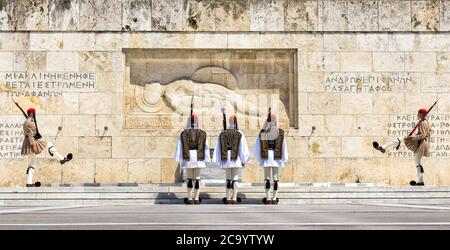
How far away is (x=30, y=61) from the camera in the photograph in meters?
20.6

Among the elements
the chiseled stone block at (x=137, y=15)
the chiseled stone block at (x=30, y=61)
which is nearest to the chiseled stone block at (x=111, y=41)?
the chiseled stone block at (x=137, y=15)

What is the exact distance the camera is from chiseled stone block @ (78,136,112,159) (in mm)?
20375

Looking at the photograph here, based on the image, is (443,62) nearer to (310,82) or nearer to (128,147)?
(310,82)

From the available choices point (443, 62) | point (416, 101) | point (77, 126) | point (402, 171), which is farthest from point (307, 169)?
point (77, 126)

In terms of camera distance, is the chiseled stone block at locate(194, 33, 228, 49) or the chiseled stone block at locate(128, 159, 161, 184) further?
the chiseled stone block at locate(194, 33, 228, 49)

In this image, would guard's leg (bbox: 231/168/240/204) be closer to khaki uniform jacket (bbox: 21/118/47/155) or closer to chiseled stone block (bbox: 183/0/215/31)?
khaki uniform jacket (bbox: 21/118/47/155)

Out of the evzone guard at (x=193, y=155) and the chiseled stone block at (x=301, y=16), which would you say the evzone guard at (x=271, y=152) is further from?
the chiseled stone block at (x=301, y=16)

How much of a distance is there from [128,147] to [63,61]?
261 cm

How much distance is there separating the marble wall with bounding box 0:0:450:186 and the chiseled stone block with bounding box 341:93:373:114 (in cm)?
2

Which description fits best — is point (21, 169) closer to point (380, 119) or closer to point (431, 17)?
point (380, 119)

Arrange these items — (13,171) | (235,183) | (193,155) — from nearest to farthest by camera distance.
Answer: (235,183) → (193,155) → (13,171)

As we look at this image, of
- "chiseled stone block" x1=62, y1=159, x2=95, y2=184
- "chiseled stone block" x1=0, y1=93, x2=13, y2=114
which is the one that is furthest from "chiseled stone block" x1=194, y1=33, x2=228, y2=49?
"chiseled stone block" x1=0, y1=93, x2=13, y2=114

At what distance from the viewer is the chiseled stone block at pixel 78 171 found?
20.3m
